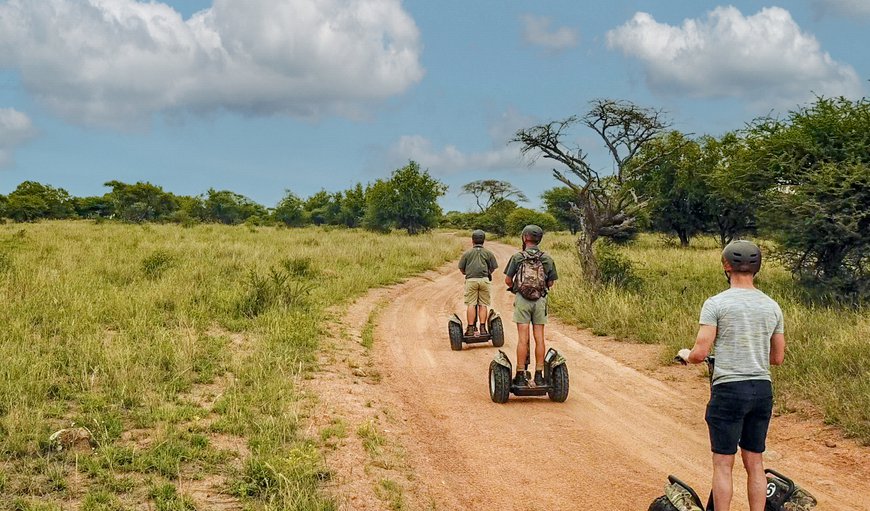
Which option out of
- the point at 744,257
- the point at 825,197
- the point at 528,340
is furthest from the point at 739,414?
the point at 825,197

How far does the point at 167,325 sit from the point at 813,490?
30.7 ft

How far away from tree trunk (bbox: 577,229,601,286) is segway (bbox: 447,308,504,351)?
20.7ft

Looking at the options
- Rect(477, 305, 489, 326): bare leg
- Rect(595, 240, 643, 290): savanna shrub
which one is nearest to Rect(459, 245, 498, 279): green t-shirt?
Rect(477, 305, 489, 326): bare leg

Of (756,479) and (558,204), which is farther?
(558,204)

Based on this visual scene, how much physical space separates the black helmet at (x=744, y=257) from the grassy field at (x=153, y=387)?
3.48m

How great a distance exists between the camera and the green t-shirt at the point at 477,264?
11242mm

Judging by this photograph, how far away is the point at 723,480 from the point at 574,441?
2306 millimetres

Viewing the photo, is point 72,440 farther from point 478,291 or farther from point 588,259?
point 588,259

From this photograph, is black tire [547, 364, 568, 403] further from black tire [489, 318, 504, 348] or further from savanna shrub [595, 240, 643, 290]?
savanna shrub [595, 240, 643, 290]

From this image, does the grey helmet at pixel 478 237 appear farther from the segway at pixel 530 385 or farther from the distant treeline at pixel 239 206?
the distant treeline at pixel 239 206

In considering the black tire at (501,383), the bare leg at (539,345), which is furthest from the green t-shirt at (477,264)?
the black tire at (501,383)

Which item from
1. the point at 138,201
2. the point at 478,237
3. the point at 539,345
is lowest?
the point at 539,345

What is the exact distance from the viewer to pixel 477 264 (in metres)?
11.3

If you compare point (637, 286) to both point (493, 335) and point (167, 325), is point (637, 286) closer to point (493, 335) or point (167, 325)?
point (493, 335)
